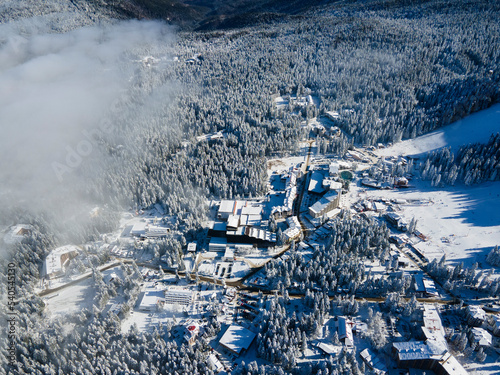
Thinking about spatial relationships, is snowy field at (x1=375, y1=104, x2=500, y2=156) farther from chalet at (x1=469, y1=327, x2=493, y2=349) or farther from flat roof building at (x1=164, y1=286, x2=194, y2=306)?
flat roof building at (x1=164, y1=286, x2=194, y2=306)

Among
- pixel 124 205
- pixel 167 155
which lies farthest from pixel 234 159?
pixel 124 205

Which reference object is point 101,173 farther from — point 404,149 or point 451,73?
point 451,73

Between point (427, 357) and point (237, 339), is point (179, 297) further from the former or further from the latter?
point (427, 357)

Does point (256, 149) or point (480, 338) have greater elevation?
point (256, 149)

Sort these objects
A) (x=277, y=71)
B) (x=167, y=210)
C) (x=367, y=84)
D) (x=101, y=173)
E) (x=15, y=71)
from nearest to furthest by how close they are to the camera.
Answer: (x=167, y=210) < (x=101, y=173) < (x=367, y=84) < (x=277, y=71) < (x=15, y=71)

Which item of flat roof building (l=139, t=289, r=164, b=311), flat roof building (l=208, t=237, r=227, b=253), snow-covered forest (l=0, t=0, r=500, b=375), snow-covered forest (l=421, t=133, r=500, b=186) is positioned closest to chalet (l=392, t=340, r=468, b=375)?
snow-covered forest (l=0, t=0, r=500, b=375)

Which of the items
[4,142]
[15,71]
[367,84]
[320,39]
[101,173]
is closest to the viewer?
[101,173]

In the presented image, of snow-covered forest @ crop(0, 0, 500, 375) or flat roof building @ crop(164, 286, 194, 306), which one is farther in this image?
flat roof building @ crop(164, 286, 194, 306)

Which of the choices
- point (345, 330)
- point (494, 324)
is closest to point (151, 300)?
point (345, 330)
